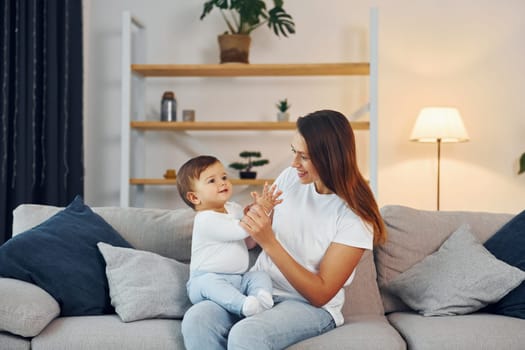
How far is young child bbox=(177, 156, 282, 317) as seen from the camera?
1.96m

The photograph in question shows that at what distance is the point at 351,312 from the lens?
236 cm

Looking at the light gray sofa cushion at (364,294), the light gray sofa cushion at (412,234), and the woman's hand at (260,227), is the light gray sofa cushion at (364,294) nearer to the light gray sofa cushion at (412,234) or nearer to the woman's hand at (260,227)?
the light gray sofa cushion at (412,234)

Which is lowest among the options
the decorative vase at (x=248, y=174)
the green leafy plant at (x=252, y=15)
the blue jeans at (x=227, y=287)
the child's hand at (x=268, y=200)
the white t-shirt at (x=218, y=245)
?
the blue jeans at (x=227, y=287)

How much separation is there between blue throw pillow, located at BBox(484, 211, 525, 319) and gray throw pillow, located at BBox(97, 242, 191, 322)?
40.5 inches

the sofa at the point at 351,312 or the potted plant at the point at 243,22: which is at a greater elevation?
the potted plant at the point at 243,22

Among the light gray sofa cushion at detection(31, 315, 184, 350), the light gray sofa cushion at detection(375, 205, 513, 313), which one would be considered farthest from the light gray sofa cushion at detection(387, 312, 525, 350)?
the light gray sofa cushion at detection(31, 315, 184, 350)

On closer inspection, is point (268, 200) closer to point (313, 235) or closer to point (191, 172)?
point (313, 235)

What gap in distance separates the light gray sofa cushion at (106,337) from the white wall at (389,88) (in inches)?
98.8

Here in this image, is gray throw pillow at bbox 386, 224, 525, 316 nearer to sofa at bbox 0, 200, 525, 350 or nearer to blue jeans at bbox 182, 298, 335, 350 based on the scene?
sofa at bbox 0, 200, 525, 350

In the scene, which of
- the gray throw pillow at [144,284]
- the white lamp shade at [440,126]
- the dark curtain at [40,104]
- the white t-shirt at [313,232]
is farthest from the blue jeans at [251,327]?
the white lamp shade at [440,126]

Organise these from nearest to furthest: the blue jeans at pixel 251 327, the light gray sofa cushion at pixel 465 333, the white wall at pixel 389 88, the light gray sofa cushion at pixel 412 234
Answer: the blue jeans at pixel 251 327 < the light gray sofa cushion at pixel 465 333 < the light gray sofa cushion at pixel 412 234 < the white wall at pixel 389 88

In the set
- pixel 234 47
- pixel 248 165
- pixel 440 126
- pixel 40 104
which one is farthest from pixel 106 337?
pixel 440 126

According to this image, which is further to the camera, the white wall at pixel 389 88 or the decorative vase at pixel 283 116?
the white wall at pixel 389 88

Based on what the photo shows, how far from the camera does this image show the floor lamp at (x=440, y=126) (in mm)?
4180
